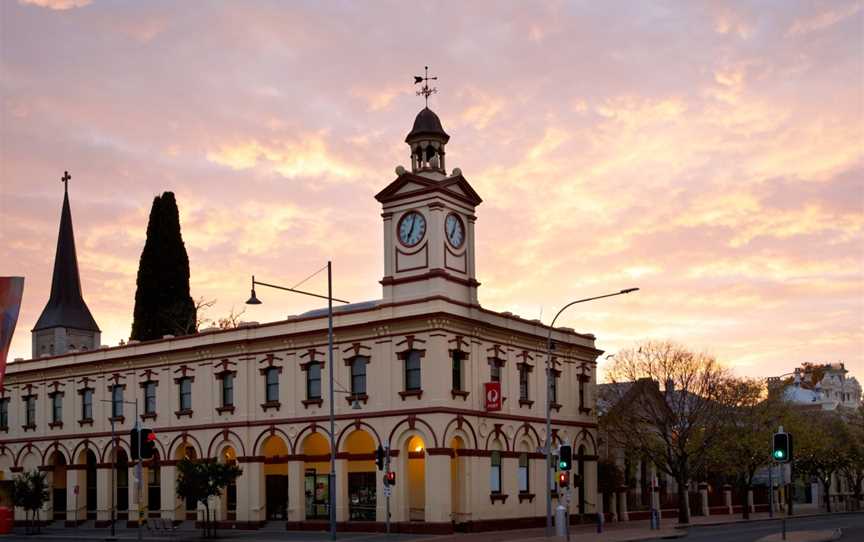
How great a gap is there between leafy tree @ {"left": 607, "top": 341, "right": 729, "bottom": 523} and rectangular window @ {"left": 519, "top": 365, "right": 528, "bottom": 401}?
794 centimetres

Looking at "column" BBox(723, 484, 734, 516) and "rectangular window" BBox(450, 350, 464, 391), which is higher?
"rectangular window" BBox(450, 350, 464, 391)

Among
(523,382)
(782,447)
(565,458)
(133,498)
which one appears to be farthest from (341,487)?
(782,447)

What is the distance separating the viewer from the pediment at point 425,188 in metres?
49.2

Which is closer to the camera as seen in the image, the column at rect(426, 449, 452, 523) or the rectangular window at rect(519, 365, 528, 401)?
the column at rect(426, 449, 452, 523)

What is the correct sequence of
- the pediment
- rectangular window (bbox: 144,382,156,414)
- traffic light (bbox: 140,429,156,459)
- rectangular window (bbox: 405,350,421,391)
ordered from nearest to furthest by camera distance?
traffic light (bbox: 140,429,156,459) → rectangular window (bbox: 405,350,421,391) → the pediment → rectangular window (bbox: 144,382,156,414)

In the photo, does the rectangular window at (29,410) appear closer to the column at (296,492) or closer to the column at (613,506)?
the column at (296,492)

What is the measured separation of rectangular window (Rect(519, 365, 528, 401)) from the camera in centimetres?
5350

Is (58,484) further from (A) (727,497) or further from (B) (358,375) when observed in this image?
(A) (727,497)

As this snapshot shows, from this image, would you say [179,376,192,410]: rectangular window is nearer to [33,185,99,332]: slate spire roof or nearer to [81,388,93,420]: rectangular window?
[81,388,93,420]: rectangular window

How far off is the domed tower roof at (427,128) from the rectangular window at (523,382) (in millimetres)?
12475

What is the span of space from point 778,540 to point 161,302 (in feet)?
168

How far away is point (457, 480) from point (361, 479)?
17.0 ft

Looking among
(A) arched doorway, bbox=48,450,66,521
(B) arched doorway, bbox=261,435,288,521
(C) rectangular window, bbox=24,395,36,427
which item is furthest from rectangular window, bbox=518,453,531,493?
(C) rectangular window, bbox=24,395,36,427

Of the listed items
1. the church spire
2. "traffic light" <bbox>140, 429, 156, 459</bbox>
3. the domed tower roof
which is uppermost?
the domed tower roof
